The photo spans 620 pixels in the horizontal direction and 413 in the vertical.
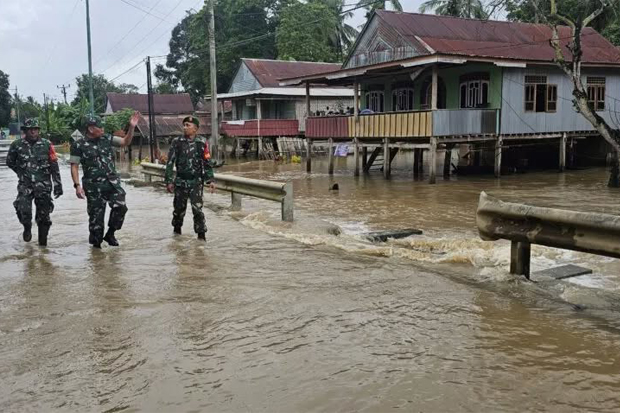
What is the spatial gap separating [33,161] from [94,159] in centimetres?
118

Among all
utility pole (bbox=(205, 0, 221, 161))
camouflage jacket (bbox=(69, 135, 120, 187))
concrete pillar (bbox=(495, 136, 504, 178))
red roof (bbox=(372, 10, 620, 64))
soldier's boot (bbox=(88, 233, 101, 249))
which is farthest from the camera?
utility pole (bbox=(205, 0, 221, 161))

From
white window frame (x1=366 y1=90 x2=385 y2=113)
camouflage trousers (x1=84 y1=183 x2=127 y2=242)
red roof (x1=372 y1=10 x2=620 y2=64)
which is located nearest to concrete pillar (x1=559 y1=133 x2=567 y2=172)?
red roof (x1=372 y1=10 x2=620 y2=64)

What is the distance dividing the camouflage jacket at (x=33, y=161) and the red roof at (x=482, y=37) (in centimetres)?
1727

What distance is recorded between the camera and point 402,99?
26656 mm

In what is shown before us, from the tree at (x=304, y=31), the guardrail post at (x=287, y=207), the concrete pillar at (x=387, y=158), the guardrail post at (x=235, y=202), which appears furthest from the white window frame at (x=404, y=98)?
the tree at (x=304, y=31)

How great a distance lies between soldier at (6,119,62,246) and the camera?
8039 millimetres

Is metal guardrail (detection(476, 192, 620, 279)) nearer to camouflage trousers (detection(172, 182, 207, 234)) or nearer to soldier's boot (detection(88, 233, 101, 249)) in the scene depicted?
camouflage trousers (detection(172, 182, 207, 234))

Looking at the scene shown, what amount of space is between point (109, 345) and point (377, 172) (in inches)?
916

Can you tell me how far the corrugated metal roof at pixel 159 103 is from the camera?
5741cm

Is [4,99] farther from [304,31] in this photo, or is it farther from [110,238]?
[110,238]

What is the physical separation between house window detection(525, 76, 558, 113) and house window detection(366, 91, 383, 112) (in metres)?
7.24

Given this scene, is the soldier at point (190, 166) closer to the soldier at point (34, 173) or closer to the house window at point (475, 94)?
the soldier at point (34, 173)

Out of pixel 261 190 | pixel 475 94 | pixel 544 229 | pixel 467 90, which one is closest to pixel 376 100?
pixel 467 90

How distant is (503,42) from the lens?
2486 centimetres
